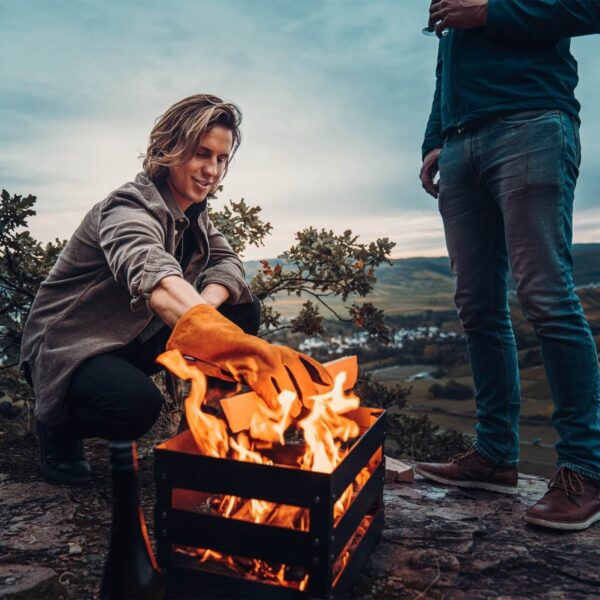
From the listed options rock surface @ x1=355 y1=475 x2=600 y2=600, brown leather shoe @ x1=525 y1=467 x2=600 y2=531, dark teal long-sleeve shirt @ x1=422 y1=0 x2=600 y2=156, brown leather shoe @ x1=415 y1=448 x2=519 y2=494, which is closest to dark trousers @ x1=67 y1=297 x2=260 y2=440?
rock surface @ x1=355 y1=475 x2=600 y2=600

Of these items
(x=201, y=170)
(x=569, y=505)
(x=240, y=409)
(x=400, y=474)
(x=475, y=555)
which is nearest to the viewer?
(x=240, y=409)

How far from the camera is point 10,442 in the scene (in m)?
3.44

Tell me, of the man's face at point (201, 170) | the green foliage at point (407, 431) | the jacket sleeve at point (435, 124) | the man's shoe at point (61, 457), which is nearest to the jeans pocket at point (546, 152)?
the jacket sleeve at point (435, 124)

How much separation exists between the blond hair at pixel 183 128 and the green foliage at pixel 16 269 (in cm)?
158

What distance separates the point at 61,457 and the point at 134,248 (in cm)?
125

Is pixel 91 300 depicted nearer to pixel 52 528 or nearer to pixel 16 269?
pixel 52 528

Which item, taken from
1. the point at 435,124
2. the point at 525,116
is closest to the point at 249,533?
the point at 525,116

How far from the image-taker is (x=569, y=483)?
2.10m

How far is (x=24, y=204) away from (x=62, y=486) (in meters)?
1.99

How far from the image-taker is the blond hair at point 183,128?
99.7 inches

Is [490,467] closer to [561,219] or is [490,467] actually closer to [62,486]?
[561,219]

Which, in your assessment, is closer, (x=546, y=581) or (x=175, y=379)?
(x=546, y=581)

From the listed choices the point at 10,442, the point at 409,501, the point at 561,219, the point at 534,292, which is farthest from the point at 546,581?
the point at 10,442

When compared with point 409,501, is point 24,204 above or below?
above
